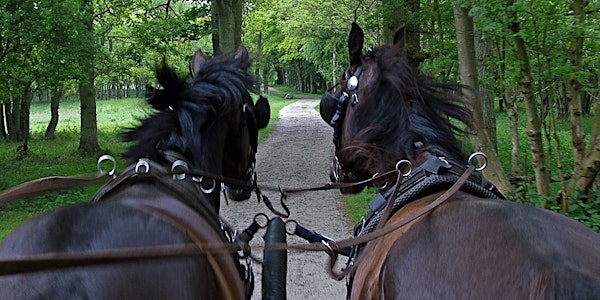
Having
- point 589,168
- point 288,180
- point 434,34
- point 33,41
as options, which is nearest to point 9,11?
point 33,41

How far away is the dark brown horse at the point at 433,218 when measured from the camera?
165 centimetres

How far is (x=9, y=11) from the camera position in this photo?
1070 centimetres

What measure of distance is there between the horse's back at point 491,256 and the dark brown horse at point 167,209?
2.45ft

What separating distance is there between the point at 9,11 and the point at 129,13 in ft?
24.1

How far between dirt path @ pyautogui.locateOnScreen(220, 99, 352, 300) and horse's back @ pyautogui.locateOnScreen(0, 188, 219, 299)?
88cm

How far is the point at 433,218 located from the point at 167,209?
3.51ft

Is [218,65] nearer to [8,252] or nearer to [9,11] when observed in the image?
[8,252]

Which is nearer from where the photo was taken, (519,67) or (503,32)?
(503,32)

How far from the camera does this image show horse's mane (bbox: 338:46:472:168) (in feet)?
9.33

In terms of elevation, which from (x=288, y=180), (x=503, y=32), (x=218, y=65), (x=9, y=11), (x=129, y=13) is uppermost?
(x=129, y=13)

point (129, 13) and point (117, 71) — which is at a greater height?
point (129, 13)

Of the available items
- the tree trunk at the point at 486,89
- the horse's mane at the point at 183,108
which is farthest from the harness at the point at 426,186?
the tree trunk at the point at 486,89

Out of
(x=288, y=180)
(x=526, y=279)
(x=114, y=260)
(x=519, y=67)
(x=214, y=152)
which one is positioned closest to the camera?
(x=526, y=279)

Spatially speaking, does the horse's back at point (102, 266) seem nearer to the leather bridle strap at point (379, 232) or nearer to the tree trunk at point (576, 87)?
the leather bridle strap at point (379, 232)
